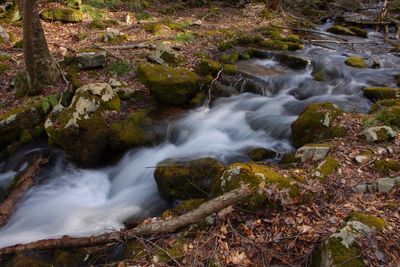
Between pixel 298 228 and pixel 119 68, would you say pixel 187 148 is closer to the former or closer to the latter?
pixel 119 68

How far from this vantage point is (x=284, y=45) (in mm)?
12742

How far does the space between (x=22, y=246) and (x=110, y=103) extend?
415 centimetres

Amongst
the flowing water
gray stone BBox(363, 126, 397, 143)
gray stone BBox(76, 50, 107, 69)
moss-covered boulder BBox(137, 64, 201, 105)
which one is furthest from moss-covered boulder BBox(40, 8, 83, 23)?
gray stone BBox(363, 126, 397, 143)

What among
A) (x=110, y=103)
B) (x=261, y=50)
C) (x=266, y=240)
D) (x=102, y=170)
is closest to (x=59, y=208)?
(x=102, y=170)

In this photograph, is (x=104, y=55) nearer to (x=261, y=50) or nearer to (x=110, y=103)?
(x=110, y=103)

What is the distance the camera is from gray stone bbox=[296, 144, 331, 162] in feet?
17.9

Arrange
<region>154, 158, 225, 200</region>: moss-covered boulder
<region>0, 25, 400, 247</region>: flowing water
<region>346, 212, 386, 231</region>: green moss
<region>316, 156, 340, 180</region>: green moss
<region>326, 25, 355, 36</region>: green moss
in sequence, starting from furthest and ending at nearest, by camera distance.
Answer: <region>326, 25, 355, 36</region>: green moss → <region>0, 25, 400, 247</region>: flowing water → <region>154, 158, 225, 200</region>: moss-covered boulder → <region>316, 156, 340, 180</region>: green moss → <region>346, 212, 386, 231</region>: green moss

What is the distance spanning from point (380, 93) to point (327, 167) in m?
4.82

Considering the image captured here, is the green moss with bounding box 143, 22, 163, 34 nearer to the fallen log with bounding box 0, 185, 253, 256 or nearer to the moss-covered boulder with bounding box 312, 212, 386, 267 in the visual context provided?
the fallen log with bounding box 0, 185, 253, 256

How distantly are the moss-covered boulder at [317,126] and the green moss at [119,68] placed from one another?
4.98 metres

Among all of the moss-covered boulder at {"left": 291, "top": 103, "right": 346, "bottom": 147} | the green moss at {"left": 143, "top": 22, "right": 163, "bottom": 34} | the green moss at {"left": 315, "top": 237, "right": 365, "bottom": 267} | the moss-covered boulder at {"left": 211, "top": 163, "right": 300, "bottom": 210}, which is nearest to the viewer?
the green moss at {"left": 315, "top": 237, "right": 365, "bottom": 267}

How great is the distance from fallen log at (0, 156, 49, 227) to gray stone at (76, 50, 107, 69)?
307 cm

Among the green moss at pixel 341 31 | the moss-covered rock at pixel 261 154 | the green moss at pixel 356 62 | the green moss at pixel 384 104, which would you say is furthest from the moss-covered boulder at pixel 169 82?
the green moss at pixel 341 31

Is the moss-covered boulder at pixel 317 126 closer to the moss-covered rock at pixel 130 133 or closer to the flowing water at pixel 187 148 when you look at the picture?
the flowing water at pixel 187 148
